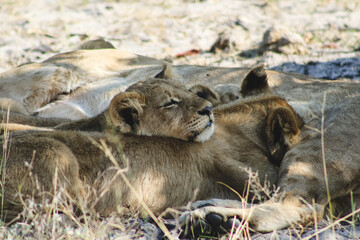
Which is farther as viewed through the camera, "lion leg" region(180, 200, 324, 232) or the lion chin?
the lion chin

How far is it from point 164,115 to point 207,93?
910mm

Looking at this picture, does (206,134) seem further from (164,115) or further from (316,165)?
(316,165)

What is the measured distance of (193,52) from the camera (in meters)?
8.05

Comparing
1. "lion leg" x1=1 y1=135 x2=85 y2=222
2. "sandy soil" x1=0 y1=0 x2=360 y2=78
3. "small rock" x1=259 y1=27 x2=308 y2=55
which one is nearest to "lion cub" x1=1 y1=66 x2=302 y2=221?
"lion leg" x1=1 y1=135 x2=85 y2=222

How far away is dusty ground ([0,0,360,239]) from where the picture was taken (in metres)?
7.45

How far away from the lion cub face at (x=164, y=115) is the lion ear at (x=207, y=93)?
602 mm

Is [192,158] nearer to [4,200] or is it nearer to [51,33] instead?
[4,200]

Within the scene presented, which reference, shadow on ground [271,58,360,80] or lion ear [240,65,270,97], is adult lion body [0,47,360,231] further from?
shadow on ground [271,58,360,80]

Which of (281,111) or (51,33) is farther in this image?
(51,33)

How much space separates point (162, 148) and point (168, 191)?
30 centimetres

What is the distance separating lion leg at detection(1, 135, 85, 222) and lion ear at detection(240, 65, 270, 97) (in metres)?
1.93

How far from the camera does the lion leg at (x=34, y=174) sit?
3.24 meters

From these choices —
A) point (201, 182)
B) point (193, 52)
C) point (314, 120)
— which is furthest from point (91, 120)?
point (193, 52)

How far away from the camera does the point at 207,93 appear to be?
4793 millimetres
